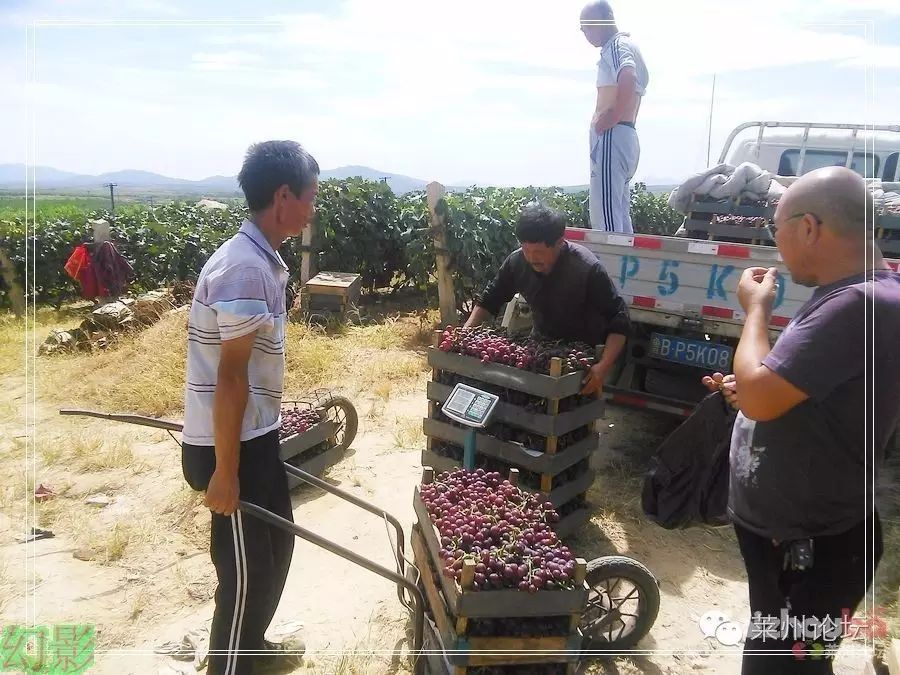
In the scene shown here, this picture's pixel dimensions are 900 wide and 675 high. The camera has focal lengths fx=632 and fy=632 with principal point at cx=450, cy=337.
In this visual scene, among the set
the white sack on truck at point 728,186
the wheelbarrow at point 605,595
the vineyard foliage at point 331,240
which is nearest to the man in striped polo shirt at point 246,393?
the wheelbarrow at point 605,595

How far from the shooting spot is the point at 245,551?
2602mm

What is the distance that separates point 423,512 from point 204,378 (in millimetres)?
1119

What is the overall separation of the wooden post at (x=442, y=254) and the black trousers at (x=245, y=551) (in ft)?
22.1

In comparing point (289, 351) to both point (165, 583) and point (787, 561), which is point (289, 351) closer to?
point (165, 583)

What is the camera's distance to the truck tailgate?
4.03 metres

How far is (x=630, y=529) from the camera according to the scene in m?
4.32

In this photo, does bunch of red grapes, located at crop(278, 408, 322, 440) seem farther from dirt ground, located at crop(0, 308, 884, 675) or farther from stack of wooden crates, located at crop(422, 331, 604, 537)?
stack of wooden crates, located at crop(422, 331, 604, 537)

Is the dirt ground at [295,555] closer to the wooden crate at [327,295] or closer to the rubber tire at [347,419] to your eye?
the rubber tire at [347,419]

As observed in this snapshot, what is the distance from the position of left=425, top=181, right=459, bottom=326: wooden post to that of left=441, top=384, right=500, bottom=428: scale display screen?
18.8 feet

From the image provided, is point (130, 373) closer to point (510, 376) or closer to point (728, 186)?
point (510, 376)

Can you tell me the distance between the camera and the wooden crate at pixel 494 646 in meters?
2.36

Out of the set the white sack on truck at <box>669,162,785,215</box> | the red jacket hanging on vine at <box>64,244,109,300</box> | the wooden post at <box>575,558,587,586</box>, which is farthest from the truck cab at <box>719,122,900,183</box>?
the red jacket hanging on vine at <box>64,244,109,300</box>

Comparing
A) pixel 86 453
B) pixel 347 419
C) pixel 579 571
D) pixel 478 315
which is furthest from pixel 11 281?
pixel 579 571

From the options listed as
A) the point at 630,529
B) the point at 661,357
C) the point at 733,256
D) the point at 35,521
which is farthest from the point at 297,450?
the point at 733,256
